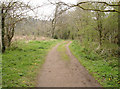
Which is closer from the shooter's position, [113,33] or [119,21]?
[119,21]

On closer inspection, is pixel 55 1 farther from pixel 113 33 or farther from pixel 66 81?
pixel 113 33

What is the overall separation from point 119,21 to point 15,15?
31.4ft

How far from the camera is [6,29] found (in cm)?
1093

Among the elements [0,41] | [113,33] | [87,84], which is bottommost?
[87,84]

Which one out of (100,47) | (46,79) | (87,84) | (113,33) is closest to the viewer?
(87,84)

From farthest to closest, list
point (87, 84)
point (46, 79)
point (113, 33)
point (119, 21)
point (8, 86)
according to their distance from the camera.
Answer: point (113, 33)
point (119, 21)
point (46, 79)
point (87, 84)
point (8, 86)

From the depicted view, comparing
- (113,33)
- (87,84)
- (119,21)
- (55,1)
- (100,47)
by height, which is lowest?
(87,84)

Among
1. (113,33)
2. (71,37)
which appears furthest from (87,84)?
(71,37)

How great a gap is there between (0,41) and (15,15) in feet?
9.33

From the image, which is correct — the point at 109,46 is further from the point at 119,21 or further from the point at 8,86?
→ the point at 8,86

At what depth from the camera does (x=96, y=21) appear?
1055 cm

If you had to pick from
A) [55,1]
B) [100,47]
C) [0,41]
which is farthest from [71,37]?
Result: [55,1]

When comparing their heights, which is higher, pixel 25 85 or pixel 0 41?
pixel 0 41

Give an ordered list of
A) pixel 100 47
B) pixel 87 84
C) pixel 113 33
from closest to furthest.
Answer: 1. pixel 87 84
2. pixel 113 33
3. pixel 100 47
